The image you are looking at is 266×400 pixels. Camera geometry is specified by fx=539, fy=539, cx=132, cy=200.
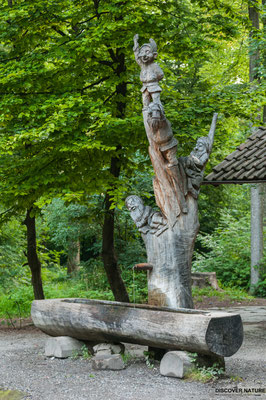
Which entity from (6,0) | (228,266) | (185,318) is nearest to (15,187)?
(185,318)

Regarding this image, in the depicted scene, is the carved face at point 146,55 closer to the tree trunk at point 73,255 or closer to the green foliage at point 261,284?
the green foliage at point 261,284

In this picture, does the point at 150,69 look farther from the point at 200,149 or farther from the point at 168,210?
the point at 168,210

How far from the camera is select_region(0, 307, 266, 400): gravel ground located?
5.65 meters

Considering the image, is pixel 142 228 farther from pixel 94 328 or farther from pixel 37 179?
pixel 37 179

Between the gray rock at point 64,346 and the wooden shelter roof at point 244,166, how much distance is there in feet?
11.8

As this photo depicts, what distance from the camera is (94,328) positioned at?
23.2 feet

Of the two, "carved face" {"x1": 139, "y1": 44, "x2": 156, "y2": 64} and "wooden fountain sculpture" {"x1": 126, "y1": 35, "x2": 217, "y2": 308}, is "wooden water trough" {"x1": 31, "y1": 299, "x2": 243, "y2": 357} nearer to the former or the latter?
"wooden fountain sculpture" {"x1": 126, "y1": 35, "x2": 217, "y2": 308}

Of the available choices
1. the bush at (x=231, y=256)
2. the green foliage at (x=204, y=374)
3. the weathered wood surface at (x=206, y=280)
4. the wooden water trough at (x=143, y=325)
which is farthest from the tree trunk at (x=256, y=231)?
the green foliage at (x=204, y=374)

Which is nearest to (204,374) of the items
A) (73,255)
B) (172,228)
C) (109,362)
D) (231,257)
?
(109,362)

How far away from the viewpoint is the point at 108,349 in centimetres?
718

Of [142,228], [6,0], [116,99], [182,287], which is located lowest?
[182,287]

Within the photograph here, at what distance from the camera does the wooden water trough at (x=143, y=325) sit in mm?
5859

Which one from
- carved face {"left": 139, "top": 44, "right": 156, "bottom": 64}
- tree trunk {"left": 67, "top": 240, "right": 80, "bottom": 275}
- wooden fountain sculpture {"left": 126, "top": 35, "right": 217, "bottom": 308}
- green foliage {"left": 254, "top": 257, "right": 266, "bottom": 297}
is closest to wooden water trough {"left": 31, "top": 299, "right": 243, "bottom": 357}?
wooden fountain sculpture {"left": 126, "top": 35, "right": 217, "bottom": 308}

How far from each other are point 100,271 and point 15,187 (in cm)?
716
